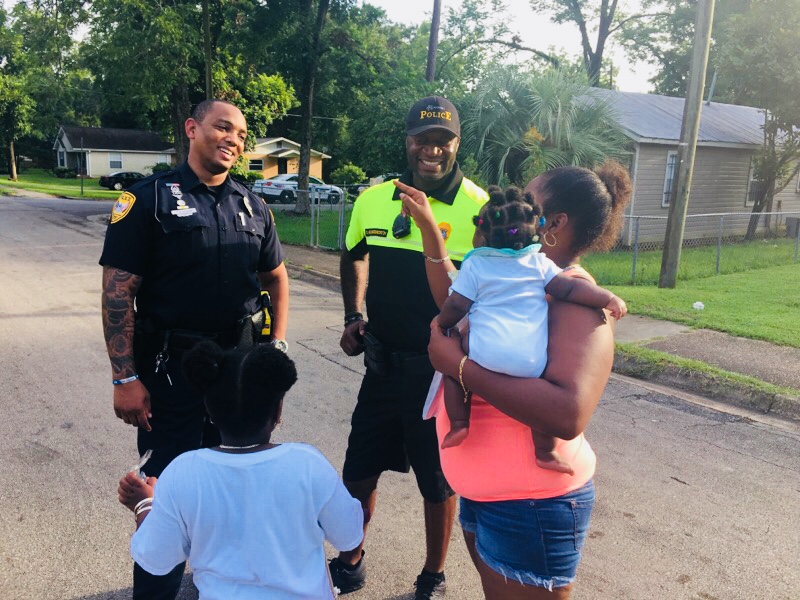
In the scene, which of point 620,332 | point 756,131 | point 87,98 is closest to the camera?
point 620,332

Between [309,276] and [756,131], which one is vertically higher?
[756,131]

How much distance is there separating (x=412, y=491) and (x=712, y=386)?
3.46 m

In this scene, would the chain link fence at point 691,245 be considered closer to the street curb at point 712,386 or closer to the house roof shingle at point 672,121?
the house roof shingle at point 672,121

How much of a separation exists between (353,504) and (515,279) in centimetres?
79

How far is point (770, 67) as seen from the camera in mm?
16422

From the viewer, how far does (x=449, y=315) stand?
1.91m

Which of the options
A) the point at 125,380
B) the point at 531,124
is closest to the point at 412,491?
the point at 125,380

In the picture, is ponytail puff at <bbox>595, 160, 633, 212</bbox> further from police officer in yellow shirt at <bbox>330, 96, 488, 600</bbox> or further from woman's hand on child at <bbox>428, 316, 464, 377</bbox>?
police officer in yellow shirt at <bbox>330, 96, 488, 600</bbox>

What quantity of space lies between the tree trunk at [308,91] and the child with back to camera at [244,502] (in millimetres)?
19157

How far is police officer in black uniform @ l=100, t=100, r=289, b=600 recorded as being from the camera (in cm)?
262

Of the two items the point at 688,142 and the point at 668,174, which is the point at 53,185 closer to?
the point at 668,174

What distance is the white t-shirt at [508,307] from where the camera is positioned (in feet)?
5.56

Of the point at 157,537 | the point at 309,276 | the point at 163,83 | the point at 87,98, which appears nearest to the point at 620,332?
the point at 309,276

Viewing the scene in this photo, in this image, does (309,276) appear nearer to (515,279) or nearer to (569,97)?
(569,97)
